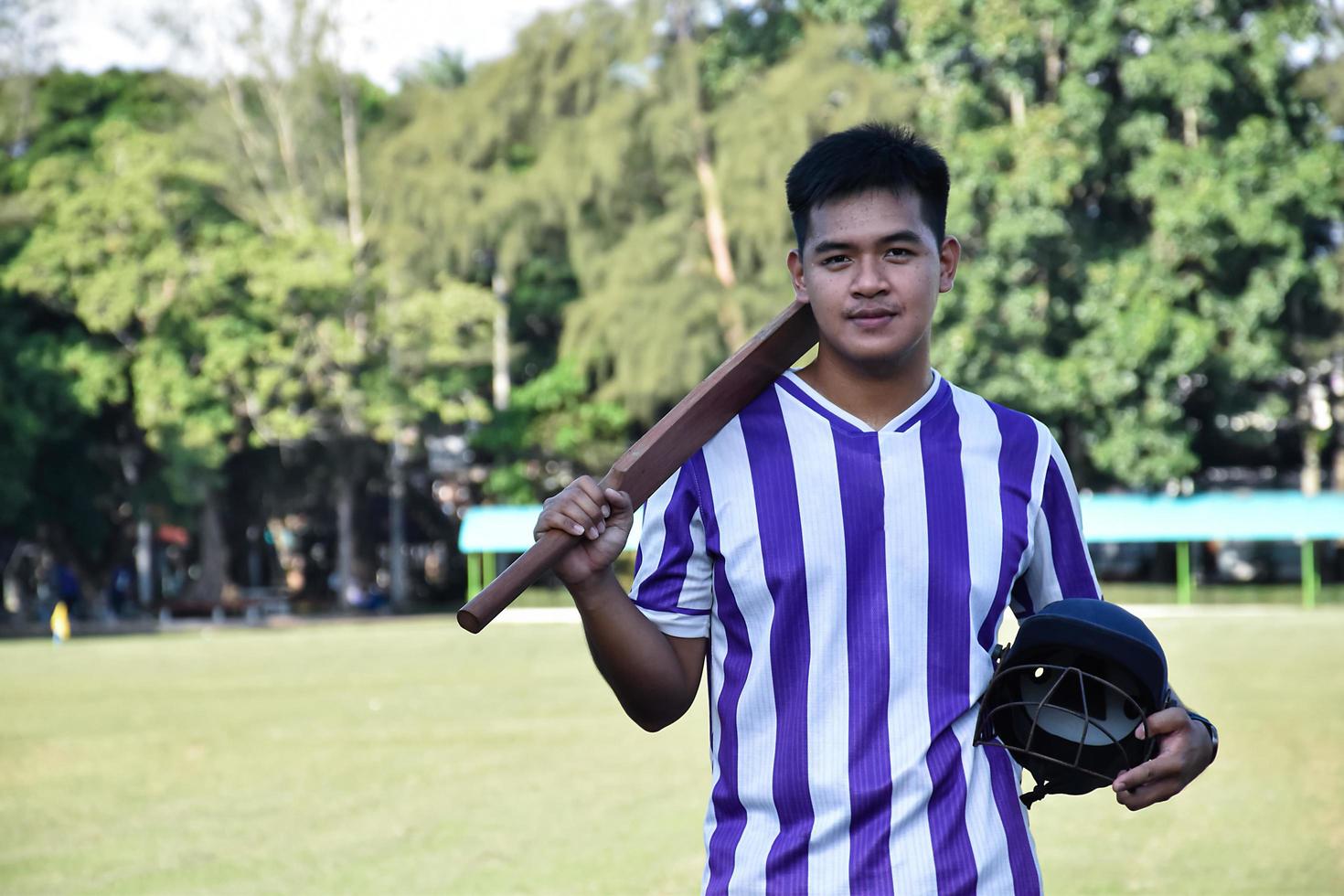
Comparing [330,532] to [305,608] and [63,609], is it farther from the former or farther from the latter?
[63,609]

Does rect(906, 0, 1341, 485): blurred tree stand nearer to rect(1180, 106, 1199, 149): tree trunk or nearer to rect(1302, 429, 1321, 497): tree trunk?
rect(1180, 106, 1199, 149): tree trunk

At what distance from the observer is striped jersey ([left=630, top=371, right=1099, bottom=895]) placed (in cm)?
282

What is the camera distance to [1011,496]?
3.00 metres

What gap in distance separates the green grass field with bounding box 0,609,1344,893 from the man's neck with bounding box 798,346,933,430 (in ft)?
18.0

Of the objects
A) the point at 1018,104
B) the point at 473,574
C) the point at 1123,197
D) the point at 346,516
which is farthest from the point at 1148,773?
the point at 346,516

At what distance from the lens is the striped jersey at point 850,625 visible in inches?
111

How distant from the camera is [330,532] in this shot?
56812mm

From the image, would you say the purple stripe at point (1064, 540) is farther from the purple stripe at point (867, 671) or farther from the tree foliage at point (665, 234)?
the tree foliage at point (665, 234)

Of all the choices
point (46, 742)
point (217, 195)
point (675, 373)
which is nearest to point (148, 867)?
point (46, 742)

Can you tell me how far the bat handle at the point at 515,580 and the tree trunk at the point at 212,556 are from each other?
43.1m

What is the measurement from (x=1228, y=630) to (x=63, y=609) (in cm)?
2119

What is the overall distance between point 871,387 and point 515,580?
28.3 inches

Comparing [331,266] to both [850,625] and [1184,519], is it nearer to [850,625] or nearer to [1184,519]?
[1184,519]

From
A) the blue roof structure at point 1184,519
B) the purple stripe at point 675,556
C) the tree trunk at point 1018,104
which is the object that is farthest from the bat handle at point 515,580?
the tree trunk at point 1018,104
